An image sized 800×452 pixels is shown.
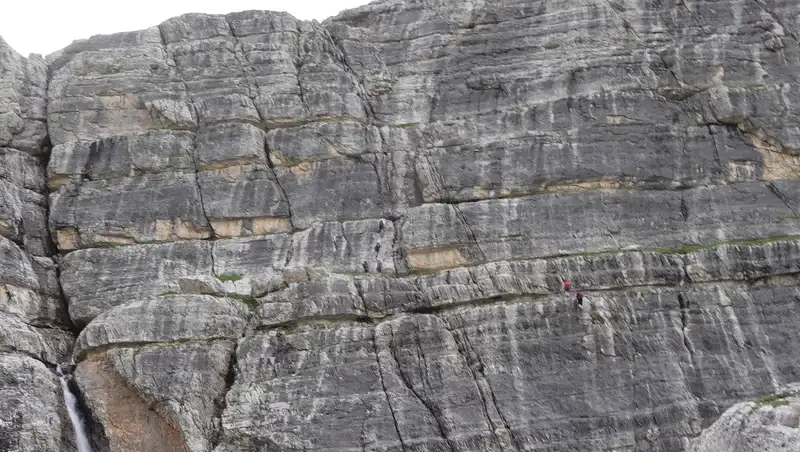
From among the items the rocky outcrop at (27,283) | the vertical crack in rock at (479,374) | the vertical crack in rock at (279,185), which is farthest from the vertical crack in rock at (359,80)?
the rocky outcrop at (27,283)

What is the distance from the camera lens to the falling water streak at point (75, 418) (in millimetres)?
34031

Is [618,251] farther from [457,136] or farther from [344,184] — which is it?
[344,184]

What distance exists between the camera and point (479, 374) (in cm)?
3347

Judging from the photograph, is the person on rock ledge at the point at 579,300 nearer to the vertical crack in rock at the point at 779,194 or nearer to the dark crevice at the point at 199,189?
the vertical crack in rock at the point at 779,194

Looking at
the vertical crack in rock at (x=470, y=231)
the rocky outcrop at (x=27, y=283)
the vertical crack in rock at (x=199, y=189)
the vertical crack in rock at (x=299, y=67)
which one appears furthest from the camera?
the vertical crack in rock at (x=299, y=67)

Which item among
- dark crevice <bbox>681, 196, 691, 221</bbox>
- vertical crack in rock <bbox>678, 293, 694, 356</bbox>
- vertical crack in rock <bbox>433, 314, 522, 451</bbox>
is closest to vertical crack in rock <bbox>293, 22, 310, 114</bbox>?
vertical crack in rock <bbox>433, 314, 522, 451</bbox>

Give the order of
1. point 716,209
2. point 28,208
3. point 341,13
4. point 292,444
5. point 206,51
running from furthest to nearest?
point 341,13
point 206,51
point 28,208
point 716,209
point 292,444

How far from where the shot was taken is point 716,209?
37688 mm

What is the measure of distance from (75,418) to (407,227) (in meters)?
17.7

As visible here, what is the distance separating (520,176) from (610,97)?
6.73m

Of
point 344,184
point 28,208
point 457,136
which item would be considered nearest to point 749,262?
point 457,136

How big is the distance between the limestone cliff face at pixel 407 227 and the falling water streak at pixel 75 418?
0.56m

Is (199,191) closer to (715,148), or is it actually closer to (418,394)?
(418,394)

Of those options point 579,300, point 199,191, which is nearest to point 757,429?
point 579,300
